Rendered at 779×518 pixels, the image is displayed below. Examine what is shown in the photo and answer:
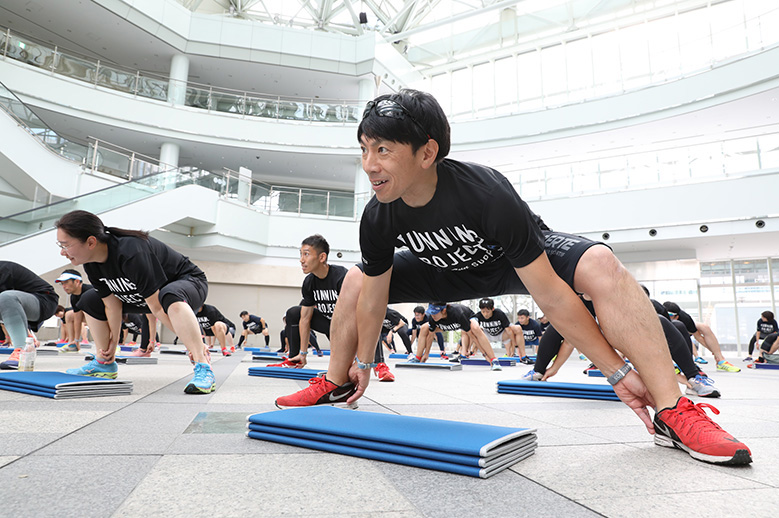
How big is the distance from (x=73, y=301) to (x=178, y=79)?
1234cm

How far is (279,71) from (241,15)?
587 centimetres

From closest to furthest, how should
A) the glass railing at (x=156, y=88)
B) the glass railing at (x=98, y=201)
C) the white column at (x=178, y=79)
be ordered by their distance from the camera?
1. the glass railing at (x=98, y=201)
2. the glass railing at (x=156, y=88)
3. the white column at (x=178, y=79)

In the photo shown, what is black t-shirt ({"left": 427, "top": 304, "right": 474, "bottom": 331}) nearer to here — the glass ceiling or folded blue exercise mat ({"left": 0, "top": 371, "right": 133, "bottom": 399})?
folded blue exercise mat ({"left": 0, "top": 371, "right": 133, "bottom": 399})

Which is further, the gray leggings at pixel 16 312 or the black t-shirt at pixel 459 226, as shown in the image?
the gray leggings at pixel 16 312

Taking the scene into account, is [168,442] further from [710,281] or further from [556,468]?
[710,281]

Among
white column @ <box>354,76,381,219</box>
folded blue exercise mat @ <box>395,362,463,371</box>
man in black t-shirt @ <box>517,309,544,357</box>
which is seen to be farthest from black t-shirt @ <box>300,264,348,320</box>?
white column @ <box>354,76,381,219</box>

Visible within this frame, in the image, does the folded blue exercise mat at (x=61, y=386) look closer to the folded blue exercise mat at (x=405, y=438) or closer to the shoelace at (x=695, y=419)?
the folded blue exercise mat at (x=405, y=438)

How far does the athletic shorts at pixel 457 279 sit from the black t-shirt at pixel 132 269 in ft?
5.36

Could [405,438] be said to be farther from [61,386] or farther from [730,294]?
[730,294]

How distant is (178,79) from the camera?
18.8 metres

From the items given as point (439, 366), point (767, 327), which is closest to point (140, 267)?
point (439, 366)

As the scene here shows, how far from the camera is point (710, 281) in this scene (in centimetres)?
1753

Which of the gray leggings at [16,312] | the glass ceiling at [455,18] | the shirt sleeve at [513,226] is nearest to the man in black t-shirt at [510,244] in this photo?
the shirt sleeve at [513,226]

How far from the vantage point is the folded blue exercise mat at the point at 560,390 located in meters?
3.42
